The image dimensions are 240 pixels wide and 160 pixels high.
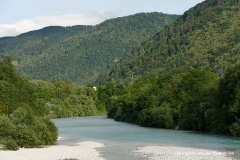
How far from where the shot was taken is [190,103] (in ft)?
337

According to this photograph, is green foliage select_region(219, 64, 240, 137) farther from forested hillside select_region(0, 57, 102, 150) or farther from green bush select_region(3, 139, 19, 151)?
green bush select_region(3, 139, 19, 151)

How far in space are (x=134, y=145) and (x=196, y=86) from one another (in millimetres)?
46298

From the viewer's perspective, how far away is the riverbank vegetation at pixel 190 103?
8144 centimetres

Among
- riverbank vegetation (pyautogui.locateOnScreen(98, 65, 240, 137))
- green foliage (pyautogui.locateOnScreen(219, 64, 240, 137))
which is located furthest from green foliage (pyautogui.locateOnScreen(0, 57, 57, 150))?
riverbank vegetation (pyautogui.locateOnScreen(98, 65, 240, 137))

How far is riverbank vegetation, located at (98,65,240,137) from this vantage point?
3206 inches

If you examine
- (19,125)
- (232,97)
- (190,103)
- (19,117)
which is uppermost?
(232,97)

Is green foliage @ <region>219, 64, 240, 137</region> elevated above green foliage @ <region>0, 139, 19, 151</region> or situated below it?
above

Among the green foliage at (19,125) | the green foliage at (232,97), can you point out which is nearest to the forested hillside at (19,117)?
the green foliage at (19,125)

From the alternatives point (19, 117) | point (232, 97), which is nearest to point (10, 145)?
point (19, 117)

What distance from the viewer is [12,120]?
64.2 meters

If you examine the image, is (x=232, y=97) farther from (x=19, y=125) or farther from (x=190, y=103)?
(x=19, y=125)

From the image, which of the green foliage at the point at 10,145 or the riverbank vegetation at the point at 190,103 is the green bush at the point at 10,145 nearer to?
the green foliage at the point at 10,145

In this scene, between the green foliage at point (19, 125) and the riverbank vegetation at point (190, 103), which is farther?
the riverbank vegetation at point (190, 103)

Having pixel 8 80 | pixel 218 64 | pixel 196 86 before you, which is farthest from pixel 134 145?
pixel 218 64
